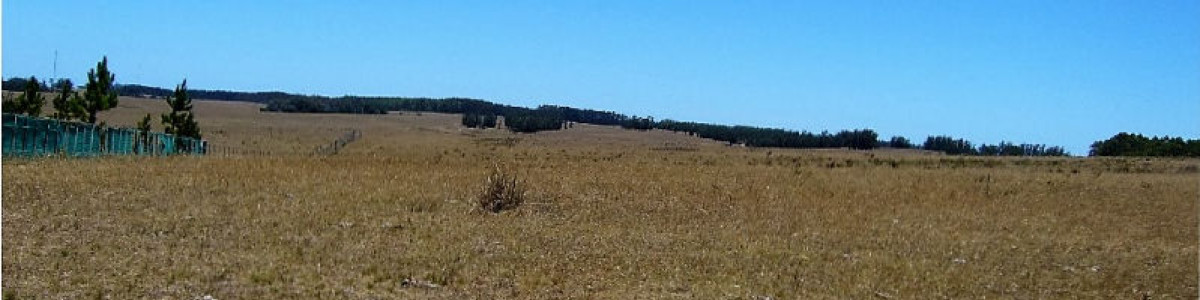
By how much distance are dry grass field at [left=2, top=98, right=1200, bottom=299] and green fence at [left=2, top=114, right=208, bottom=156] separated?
398 centimetres

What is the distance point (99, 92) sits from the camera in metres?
64.8

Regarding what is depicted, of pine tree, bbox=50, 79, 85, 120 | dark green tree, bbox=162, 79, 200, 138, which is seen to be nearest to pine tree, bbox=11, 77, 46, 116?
pine tree, bbox=50, 79, 85, 120

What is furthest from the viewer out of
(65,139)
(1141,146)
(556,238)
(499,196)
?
(1141,146)

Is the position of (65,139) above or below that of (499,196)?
below

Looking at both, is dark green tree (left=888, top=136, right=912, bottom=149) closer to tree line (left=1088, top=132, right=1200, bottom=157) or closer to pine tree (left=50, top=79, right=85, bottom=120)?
tree line (left=1088, top=132, right=1200, bottom=157)

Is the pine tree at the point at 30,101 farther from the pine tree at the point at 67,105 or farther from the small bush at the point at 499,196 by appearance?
the small bush at the point at 499,196

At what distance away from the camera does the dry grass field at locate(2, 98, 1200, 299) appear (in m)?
12.4

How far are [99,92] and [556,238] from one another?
2219 inches

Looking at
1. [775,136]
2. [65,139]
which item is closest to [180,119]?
[65,139]

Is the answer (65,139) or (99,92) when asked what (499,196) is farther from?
(99,92)

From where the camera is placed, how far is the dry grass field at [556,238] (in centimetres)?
1241

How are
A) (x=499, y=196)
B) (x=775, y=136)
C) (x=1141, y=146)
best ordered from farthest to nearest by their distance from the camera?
(x=775, y=136), (x=1141, y=146), (x=499, y=196)

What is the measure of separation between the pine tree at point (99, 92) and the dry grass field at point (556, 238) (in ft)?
123

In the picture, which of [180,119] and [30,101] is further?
[180,119]
